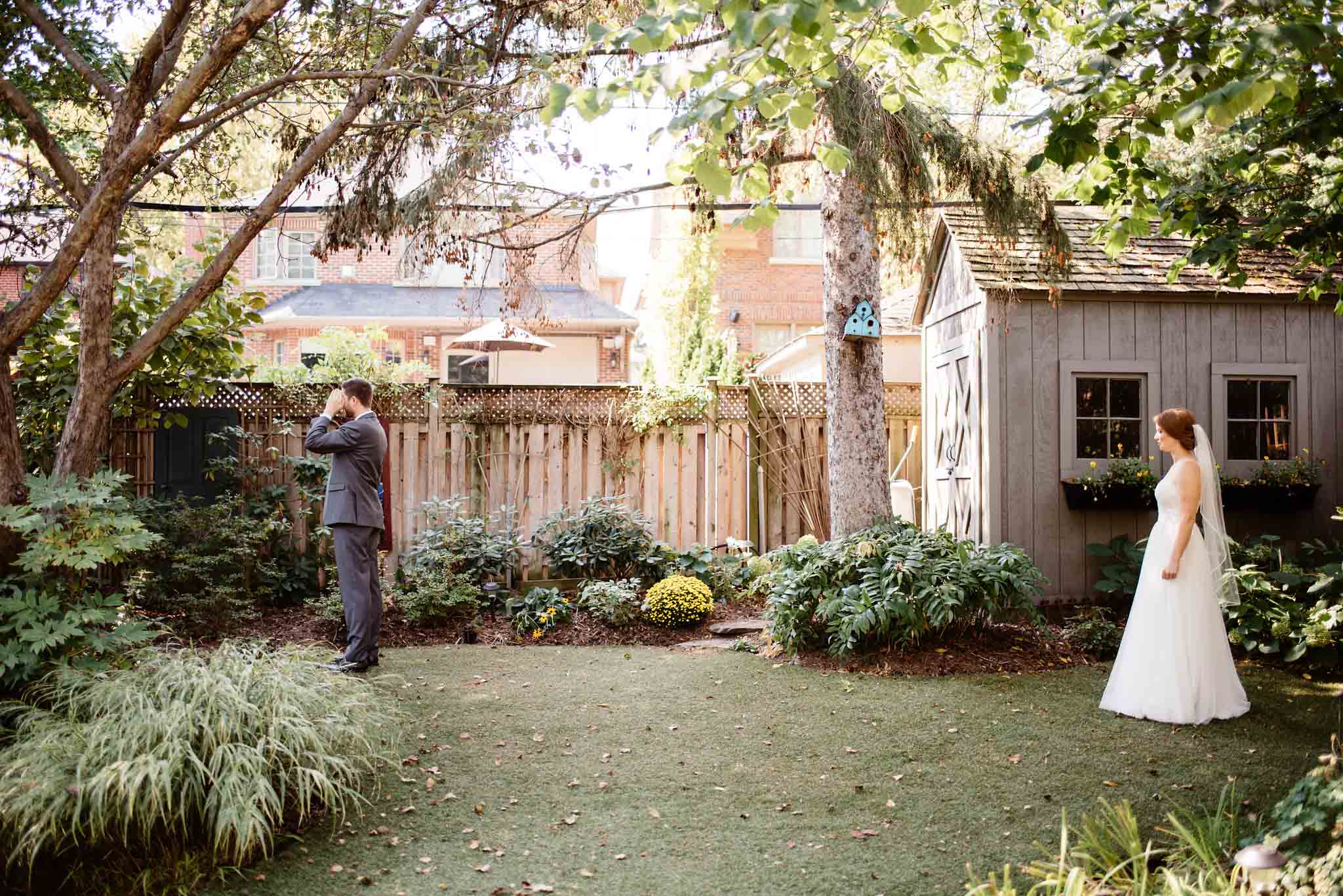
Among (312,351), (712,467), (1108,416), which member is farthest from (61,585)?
(312,351)

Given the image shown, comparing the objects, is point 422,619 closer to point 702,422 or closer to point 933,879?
point 702,422

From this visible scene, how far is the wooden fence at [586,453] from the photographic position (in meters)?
9.61

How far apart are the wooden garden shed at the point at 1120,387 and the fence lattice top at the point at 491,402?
8.65 ft

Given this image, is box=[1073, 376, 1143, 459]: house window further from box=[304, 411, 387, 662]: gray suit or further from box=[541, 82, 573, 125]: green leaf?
box=[541, 82, 573, 125]: green leaf

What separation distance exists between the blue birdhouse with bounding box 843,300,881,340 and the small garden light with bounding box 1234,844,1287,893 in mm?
5327

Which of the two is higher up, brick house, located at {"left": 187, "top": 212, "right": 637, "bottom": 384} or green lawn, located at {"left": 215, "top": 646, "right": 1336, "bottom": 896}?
brick house, located at {"left": 187, "top": 212, "right": 637, "bottom": 384}

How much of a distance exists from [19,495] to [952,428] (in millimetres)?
7211

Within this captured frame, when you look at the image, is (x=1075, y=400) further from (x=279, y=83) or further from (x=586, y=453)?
(x=279, y=83)

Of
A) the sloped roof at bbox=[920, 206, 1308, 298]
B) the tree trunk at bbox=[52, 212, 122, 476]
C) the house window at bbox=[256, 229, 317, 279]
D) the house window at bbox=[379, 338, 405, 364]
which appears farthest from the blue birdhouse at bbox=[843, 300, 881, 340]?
the house window at bbox=[256, 229, 317, 279]

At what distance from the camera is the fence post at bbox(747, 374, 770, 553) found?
410 inches

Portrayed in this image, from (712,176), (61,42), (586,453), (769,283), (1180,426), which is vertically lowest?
(586,453)

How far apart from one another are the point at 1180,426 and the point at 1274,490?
282 cm

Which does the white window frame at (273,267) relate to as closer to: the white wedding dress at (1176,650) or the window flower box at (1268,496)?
the window flower box at (1268,496)

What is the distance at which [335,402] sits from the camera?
677 cm
